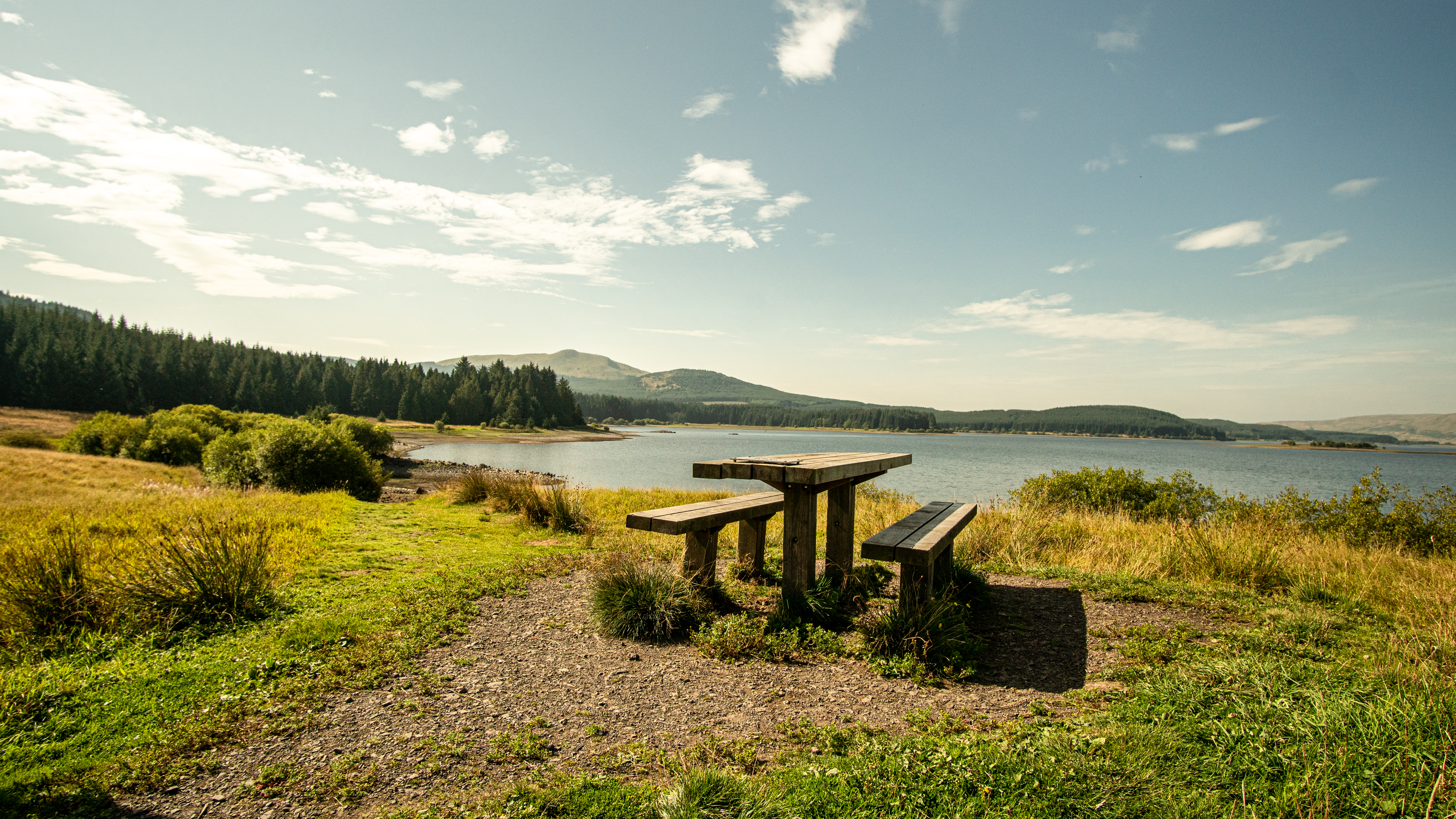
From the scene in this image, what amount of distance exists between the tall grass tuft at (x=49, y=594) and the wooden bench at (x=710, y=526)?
12.5 ft

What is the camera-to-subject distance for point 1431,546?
916 cm

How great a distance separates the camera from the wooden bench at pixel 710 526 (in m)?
5.05

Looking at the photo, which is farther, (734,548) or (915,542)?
(734,548)

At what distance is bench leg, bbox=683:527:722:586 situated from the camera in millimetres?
5410

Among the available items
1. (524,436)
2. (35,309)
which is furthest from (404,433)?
(35,309)

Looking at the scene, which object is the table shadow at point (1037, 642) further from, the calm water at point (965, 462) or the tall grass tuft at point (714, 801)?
the calm water at point (965, 462)

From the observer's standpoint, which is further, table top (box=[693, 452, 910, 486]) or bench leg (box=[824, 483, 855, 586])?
bench leg (box=[824, 483, 855, 586])

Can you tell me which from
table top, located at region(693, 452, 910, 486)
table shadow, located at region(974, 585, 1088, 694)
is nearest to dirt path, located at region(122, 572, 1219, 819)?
table shadow, located at region(974, 585, 1088, 694)

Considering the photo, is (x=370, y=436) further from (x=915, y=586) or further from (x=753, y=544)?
(x=915, y=586)

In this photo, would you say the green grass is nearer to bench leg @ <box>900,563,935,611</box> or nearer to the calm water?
the calm water

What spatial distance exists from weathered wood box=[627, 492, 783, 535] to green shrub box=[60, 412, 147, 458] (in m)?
27.5

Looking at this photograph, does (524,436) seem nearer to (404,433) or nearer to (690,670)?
(404,433)

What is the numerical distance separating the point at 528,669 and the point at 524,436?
240ft

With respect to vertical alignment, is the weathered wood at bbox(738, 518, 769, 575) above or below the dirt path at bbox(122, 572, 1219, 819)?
above
